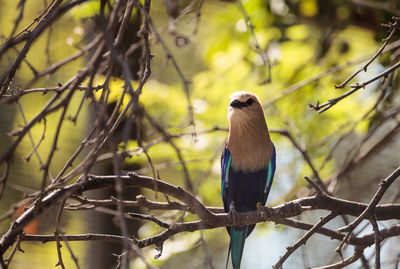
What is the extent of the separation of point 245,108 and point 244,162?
364mm

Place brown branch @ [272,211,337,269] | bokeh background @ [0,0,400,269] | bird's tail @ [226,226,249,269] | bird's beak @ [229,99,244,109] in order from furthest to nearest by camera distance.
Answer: bokeh background @ [0,0,400,269]
bird's beak @ [229,99,244,109]
bird's tail @ [226,226,249,269]
brown branch @ [272,211,337,269]

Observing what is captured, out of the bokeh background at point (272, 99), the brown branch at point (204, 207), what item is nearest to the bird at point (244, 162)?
the bokeh background at point (272, 99)

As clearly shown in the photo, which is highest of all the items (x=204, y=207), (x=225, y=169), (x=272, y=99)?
(x=272, y=99)

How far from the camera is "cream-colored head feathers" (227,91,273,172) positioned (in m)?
3.62

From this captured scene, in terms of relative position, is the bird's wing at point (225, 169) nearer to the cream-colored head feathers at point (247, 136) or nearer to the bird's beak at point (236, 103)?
the cream-colored head feathers at point (247, 136)

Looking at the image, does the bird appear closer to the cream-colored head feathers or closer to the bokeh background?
the cream-colored head feathers

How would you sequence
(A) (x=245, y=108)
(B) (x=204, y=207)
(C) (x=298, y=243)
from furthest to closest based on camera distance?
(A) (x=245, y=108)
(B) (x=204, y=207)
(C) (x=298, y=243)

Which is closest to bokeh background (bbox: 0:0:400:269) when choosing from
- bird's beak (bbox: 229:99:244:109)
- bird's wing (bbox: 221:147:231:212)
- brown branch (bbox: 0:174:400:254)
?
bird's wing (bbox: 221:147:231:212)

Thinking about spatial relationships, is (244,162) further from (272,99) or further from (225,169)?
(272,99)

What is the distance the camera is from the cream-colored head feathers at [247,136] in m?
3.62

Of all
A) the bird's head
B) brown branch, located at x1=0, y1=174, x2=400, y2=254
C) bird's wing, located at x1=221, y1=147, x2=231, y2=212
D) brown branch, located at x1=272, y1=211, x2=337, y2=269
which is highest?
the bird's head

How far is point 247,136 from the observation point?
3.61m

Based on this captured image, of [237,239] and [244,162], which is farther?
[244,162]

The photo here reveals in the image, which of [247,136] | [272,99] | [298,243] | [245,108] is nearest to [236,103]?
[245,108]
